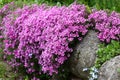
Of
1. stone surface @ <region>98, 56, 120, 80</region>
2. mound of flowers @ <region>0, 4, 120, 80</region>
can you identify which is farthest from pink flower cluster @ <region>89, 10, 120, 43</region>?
stone surface @ <region>98, 56, 120, 80</region>

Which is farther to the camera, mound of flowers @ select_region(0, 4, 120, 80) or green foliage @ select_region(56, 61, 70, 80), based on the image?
green foliage @ select_region(56, 61, 70, 80)

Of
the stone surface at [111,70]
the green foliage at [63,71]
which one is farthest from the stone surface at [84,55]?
the stone surface at [111,70]

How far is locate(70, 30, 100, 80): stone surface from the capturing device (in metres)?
4.48

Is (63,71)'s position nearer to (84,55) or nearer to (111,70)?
(84,55)

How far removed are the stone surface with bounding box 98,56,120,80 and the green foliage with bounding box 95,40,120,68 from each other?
13 cm

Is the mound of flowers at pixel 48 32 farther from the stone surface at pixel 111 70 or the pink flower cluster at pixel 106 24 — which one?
the stone surface at pixel 111 70

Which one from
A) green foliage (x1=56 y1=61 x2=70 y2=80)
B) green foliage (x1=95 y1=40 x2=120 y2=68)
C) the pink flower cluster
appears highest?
the pink flower cluster

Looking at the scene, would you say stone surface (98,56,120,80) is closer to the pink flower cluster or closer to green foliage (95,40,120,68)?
green foliage (95,40,120,68)

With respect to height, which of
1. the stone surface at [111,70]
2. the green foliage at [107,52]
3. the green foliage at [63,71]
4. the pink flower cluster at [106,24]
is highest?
the pink flower cluster at [106,24]

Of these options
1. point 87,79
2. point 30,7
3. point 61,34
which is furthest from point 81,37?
point 30,7

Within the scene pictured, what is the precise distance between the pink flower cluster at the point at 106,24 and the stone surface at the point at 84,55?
0.41 feet

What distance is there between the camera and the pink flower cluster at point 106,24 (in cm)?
445

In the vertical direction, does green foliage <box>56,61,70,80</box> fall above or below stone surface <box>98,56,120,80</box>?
below

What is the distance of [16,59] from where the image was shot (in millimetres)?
5746
